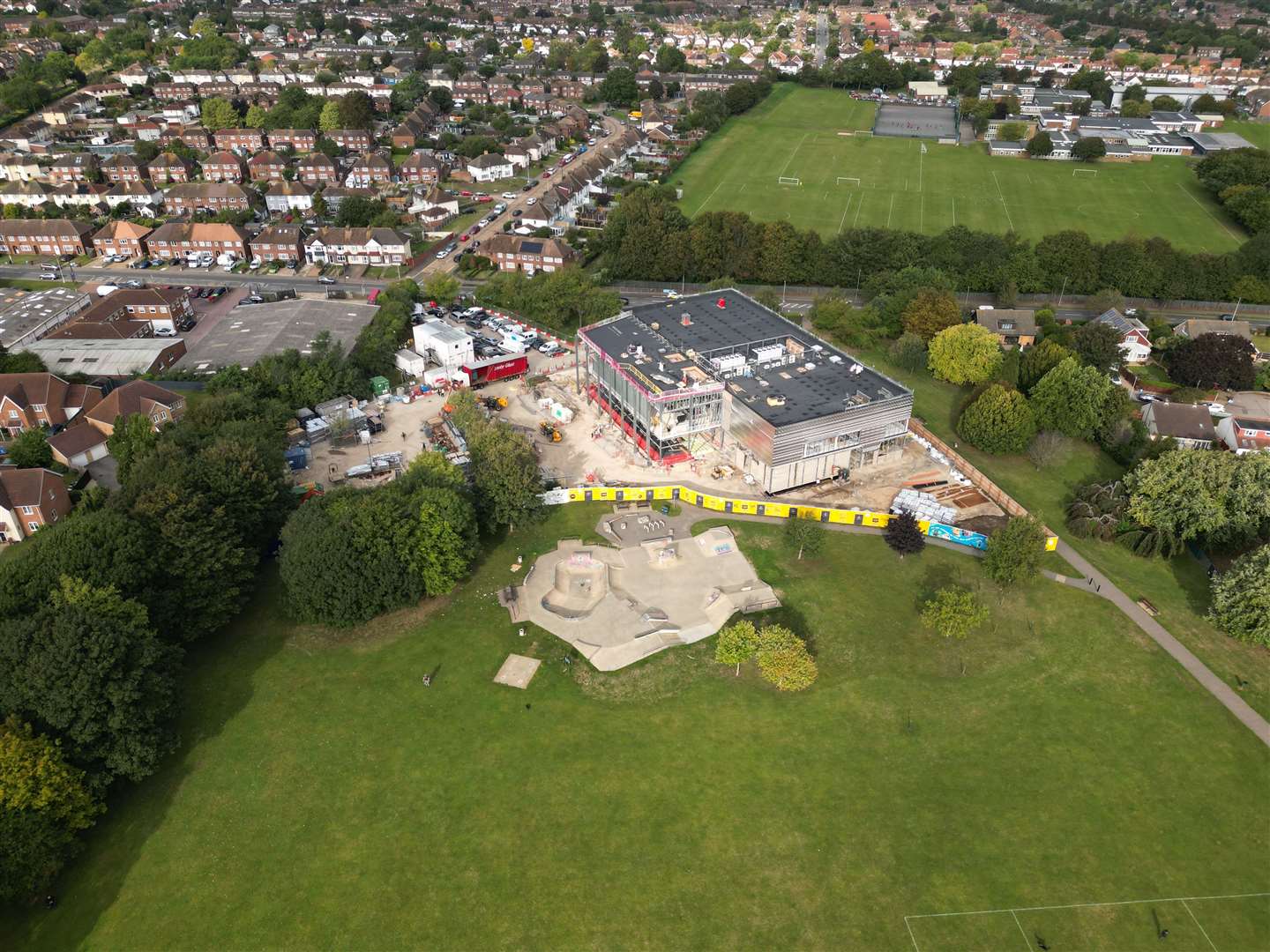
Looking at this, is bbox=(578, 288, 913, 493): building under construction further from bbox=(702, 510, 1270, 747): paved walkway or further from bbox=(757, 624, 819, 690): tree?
bbox=(757, 624, 819, 690): tree

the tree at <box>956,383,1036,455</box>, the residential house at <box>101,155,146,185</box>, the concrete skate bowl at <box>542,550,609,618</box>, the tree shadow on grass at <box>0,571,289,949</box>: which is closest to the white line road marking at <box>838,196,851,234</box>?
the tree at <box>956,383,1036,455</box>

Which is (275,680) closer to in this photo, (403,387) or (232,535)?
(232,535)

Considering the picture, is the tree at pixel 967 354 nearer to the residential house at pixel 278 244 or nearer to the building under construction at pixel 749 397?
the building under construction at pixel 749 397

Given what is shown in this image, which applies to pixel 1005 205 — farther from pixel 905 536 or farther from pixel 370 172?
pixel 370 172

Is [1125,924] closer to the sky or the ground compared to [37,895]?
closer to the sky

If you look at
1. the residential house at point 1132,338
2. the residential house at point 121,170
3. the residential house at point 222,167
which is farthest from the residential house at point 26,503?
the residential house at point 222,167

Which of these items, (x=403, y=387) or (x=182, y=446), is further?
(x=403, y=387)

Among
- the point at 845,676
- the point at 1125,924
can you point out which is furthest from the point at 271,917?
the point at 1125,924
